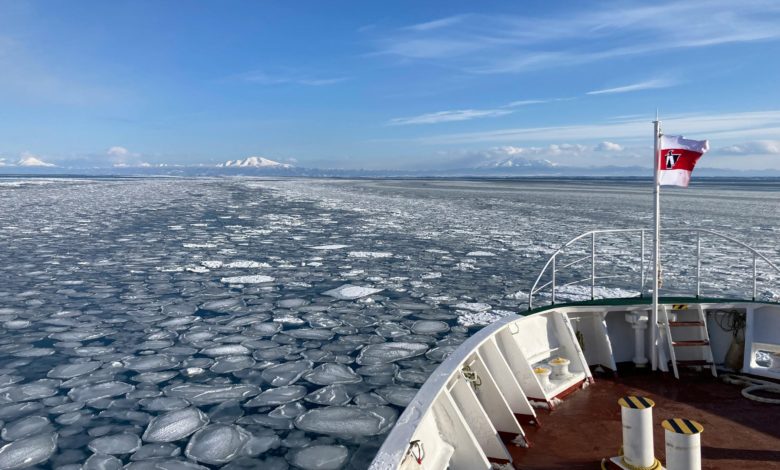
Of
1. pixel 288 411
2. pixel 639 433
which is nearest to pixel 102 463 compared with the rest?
pixel 288 411

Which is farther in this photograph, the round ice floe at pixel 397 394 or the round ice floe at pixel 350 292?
the round ice floe at pixel 350 292

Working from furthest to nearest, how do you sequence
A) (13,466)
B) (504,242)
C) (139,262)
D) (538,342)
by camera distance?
(504,242), (139,262), (538,342), (13,466)

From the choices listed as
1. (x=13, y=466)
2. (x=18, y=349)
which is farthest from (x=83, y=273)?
(x=13, y=466)

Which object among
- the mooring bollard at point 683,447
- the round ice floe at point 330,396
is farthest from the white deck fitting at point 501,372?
the round ice floe at point 330,396

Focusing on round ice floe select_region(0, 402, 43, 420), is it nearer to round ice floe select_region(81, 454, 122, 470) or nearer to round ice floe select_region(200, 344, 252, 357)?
round ice floe select_region(81, 454, 122, 470)

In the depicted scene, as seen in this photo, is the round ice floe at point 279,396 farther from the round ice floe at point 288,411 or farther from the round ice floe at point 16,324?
the round ice floe at point 16,324

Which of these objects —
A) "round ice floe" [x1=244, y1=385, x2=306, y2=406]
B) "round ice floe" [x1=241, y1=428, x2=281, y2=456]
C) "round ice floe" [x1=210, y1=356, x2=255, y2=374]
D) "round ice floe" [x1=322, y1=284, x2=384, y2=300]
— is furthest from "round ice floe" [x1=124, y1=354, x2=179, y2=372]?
"round ice floe" [x1=322, y1=284, x2=384, y2=300]

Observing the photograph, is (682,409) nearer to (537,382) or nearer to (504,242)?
(537,382)
